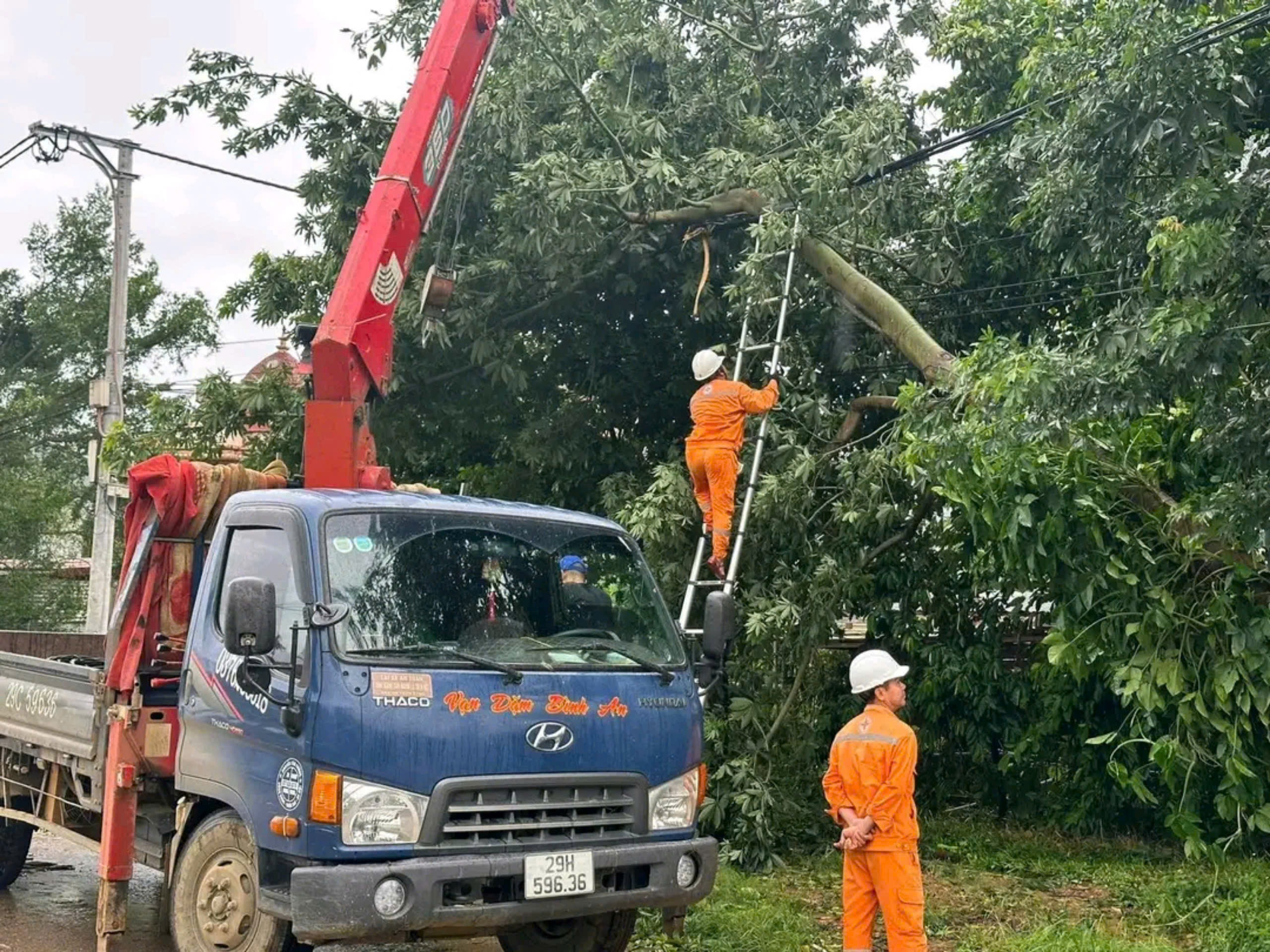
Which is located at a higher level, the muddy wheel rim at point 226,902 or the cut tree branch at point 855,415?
the cut tree branch at point 855,415

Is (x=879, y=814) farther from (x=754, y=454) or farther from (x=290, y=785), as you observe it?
(x=754, y=454)

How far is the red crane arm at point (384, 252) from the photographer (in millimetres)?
7164

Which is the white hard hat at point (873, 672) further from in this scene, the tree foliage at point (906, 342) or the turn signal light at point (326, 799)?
the turn signal light at point (326, 799)

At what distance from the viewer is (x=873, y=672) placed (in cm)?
558

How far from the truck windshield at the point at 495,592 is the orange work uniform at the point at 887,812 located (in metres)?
0.90

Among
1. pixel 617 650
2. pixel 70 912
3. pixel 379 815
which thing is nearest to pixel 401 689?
pixel 379 815

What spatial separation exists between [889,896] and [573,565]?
1942mm

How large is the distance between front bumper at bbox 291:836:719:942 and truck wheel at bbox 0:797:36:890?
3.91 m

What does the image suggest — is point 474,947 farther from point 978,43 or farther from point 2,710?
point 978,43

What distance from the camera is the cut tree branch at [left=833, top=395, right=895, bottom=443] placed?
31.1 ft

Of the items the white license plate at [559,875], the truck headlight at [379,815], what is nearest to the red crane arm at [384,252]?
the truck headlight at [379,815]

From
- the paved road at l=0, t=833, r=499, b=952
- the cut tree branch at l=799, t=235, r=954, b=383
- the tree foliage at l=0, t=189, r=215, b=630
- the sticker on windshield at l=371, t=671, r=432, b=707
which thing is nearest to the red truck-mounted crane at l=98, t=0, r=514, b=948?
the paved road at l=0, t=833, r=499, b=952

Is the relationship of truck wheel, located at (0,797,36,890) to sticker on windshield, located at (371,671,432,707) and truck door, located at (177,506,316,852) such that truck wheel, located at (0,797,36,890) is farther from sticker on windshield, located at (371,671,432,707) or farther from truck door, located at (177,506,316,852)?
sticker on windshield, located at (371,671,432,707)

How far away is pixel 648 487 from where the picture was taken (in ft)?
34.3
